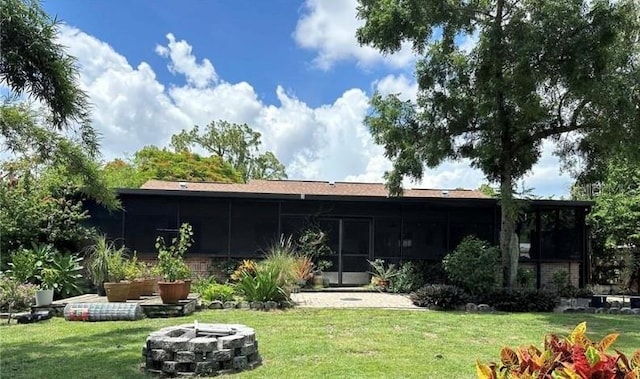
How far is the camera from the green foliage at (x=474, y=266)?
11.9 m

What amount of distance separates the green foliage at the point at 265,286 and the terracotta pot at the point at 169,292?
151 centimetres

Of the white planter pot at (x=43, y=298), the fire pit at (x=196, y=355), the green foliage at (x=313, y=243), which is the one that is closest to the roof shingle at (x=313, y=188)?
the green foliage at (x=313, y=243)

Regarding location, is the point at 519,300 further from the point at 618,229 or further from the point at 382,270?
the point at 618,229

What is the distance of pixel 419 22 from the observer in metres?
11.8

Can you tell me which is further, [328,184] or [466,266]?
[328,184]

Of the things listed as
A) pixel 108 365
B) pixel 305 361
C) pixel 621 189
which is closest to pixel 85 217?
pixel 108 365

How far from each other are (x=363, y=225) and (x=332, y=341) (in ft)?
27.4

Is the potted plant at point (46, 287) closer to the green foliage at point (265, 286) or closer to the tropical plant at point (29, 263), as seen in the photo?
the tropical plant at point (29, 263)

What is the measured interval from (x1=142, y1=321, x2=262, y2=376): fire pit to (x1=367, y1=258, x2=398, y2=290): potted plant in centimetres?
901

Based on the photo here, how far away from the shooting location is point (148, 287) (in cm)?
1095

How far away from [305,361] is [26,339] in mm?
4239

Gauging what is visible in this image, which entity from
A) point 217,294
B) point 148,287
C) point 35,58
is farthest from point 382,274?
point 35,58

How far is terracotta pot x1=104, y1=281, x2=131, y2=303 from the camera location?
1008 centimetres

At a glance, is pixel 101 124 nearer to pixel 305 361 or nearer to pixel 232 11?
pixel 305 361
